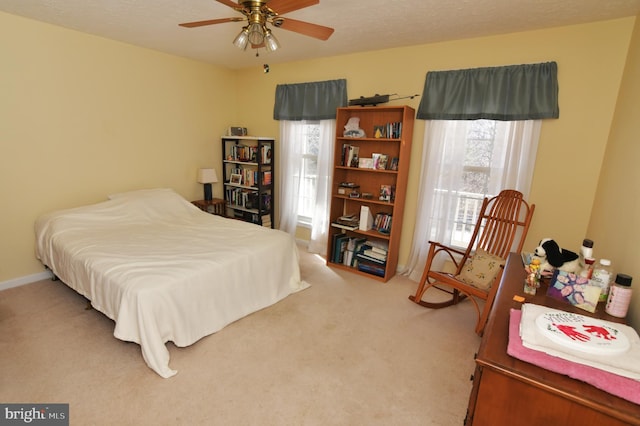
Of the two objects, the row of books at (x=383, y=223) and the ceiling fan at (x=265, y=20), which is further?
the row of books at (x=383, y=223)

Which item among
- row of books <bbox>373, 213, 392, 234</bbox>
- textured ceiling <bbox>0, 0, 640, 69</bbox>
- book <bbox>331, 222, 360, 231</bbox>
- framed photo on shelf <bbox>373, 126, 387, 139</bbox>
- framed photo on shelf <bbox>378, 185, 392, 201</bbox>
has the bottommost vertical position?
book <bbox>331, 222, 360, 231</bbox>

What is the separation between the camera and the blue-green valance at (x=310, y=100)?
3645 millimetres

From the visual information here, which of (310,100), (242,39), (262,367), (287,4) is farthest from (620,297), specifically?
(310,100)

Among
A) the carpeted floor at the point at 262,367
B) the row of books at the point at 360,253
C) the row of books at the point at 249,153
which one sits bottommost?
the carpeted floor at the point at 262,367

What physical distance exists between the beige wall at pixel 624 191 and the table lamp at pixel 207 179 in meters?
3.99

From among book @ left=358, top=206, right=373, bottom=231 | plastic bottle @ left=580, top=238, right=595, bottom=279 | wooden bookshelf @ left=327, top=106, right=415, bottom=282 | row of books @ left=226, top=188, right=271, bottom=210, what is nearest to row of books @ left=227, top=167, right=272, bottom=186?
row of books @ left=226, top=188, right=271, bottom=210

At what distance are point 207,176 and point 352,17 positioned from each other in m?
2.65

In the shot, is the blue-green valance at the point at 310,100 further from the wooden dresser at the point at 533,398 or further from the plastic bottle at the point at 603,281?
the wooden dresser at the point at 533,398

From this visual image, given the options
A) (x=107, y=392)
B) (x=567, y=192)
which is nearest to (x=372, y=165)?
(x=567, y=192)

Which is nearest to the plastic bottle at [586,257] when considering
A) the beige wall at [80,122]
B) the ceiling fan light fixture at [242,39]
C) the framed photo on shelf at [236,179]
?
the ceiling fan light fixture at [242,39]

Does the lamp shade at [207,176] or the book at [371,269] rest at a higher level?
the lamp shade at [207,176]

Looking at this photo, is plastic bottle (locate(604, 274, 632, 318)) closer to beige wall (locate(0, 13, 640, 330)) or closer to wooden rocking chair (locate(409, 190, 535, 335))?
beige wall (locate(0, 13, 640, 330))

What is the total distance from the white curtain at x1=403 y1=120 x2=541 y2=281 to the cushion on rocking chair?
615mm

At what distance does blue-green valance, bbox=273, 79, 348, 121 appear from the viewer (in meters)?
3.64
